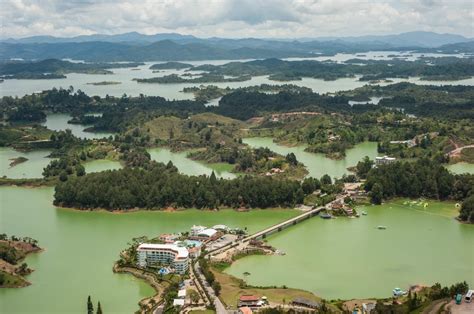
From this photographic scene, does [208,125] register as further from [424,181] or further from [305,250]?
[305,250]

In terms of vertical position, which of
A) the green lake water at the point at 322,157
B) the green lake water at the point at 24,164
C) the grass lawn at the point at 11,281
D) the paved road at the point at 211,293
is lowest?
the green lake water at the point at 24,164

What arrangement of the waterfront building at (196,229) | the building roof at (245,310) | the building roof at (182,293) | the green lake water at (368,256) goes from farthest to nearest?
the waterfront building at (196,229) → the green lake water at (368,256) → the building roof at (182,293) → the building roof at (245,310)

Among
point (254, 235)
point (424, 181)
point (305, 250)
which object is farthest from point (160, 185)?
point (424, 181)

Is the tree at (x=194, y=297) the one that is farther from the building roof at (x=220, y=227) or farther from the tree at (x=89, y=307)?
the building roof at (x=220, y=227)

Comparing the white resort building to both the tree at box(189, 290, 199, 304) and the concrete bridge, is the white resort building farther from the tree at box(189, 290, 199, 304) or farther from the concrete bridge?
the concrete bridge

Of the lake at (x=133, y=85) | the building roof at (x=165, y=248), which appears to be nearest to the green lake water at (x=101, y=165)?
the building roof at (x=165, y=248)

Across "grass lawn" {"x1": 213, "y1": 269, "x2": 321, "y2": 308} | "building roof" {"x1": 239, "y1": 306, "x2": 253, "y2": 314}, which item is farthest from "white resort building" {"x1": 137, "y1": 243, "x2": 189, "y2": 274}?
"building roof" {"x1": 239, "y1": 306, "x2": 253, "y2": 314}

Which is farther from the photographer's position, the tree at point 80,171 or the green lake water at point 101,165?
the green lake water at point 101,165
